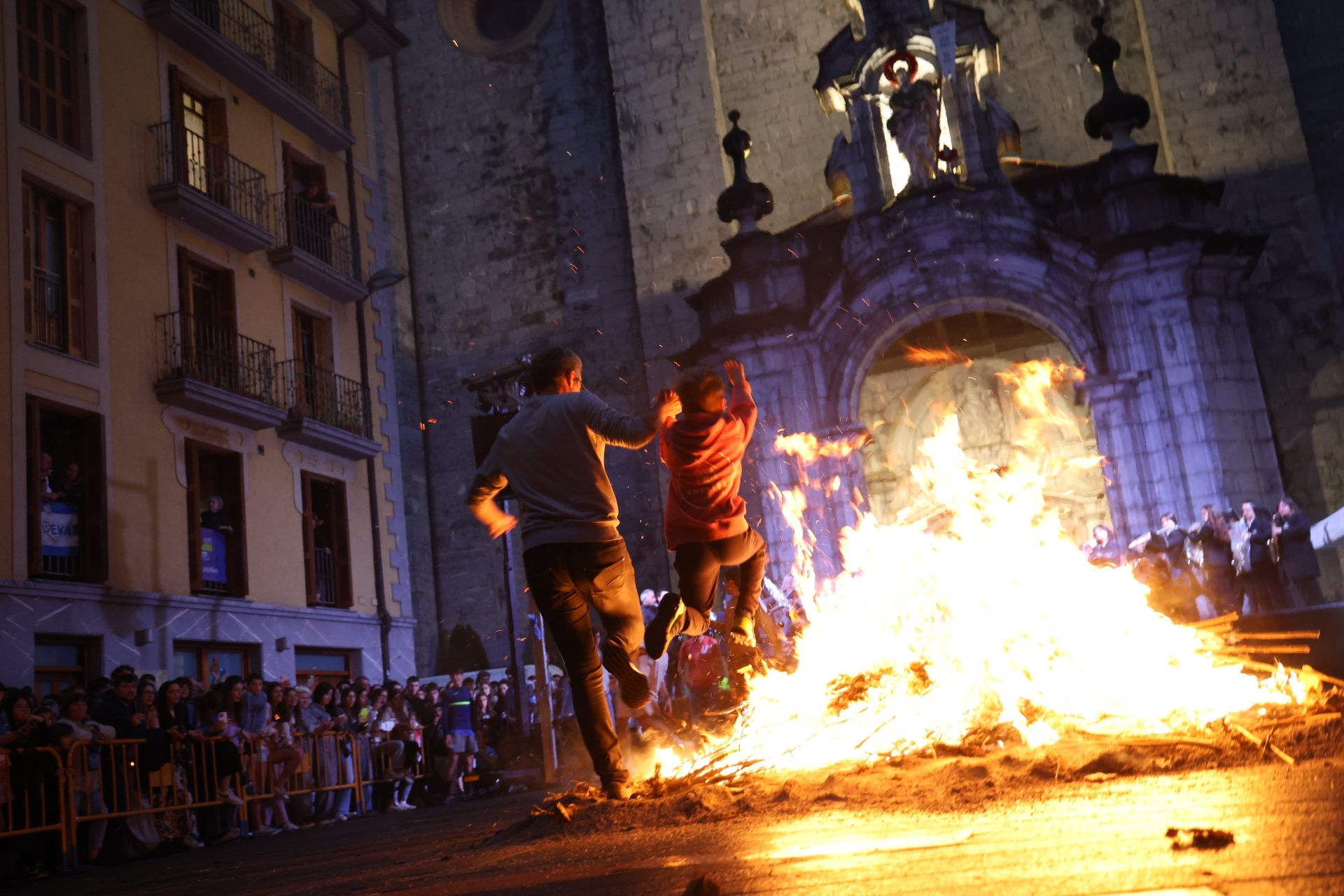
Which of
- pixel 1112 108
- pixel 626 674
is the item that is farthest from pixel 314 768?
pixel 1112 108

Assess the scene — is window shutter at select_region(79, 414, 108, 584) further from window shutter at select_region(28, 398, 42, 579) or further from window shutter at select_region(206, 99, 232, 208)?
window shutter at select_region(206, 99, 232, 208)

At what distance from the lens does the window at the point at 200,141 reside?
17.0 meters

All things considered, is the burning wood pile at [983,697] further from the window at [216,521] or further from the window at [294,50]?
the window at [294,50]

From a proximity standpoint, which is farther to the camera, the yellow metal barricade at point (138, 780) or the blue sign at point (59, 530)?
the blue sign at point (59, 530)

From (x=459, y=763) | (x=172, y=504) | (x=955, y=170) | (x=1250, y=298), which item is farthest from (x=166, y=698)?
(x=1250, y=298)

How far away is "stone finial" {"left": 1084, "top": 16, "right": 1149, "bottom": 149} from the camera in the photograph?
19.1m

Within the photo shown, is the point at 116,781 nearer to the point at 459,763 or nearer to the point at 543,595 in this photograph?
the point at 459,763

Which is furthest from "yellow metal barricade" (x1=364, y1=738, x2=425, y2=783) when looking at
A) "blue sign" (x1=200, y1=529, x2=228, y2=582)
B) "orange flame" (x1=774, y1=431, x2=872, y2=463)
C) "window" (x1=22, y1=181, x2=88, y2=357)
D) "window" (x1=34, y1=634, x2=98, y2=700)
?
"orange flame" (x1=774, y1=431, x2=872, y2=463)

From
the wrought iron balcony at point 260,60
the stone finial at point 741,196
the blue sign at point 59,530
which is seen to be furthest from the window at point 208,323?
the stone finial at point 741,196

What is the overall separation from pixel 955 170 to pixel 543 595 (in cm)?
1593

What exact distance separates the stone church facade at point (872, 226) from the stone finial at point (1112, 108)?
0.05 meters

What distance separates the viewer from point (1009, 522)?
6.89 metres

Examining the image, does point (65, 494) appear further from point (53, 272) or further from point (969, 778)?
point (969, 778)

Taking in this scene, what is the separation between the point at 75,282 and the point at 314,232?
5546mm
